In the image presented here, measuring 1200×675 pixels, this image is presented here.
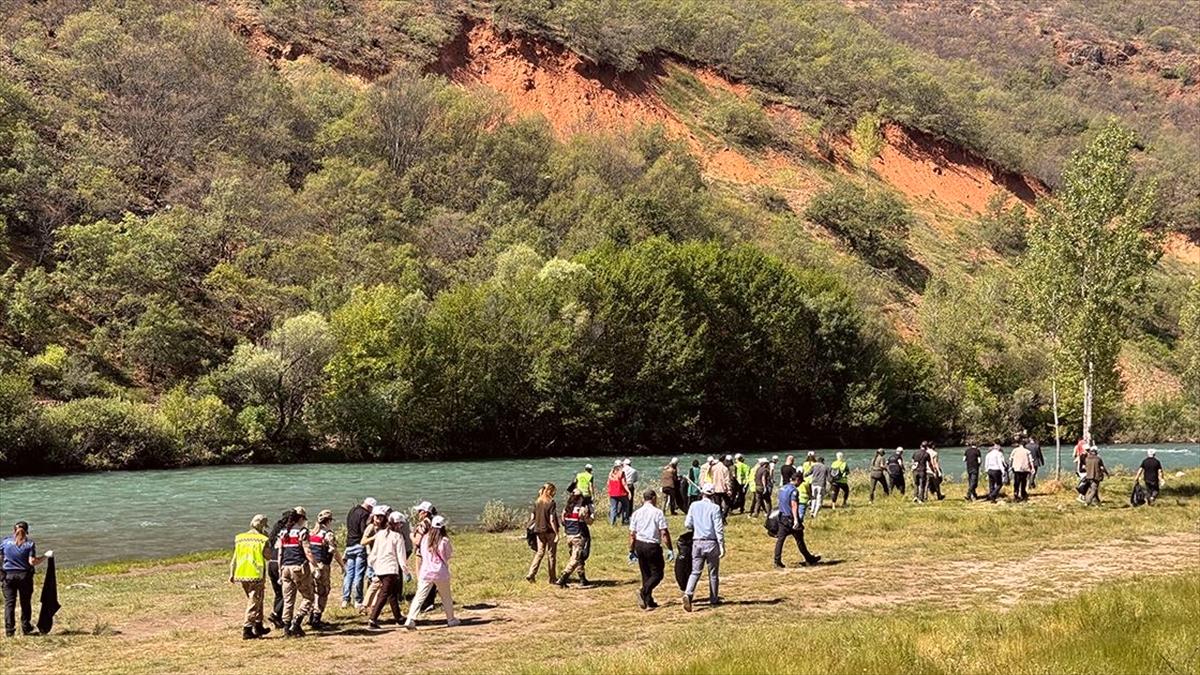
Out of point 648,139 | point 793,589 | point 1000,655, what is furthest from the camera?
point 648,139

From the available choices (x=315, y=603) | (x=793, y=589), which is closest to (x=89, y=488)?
(x=315, y=603)

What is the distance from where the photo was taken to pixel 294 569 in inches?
625

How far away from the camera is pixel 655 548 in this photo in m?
17.1

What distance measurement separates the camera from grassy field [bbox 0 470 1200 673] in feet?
38.0

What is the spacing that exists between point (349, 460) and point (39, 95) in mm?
42107

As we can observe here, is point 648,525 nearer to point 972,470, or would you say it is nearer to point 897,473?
point 972,470

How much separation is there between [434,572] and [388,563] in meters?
0.77

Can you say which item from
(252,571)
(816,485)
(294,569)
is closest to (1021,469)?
(816,485)

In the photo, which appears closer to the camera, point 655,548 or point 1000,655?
point 1000,655

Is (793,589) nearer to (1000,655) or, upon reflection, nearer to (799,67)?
(1000,655)

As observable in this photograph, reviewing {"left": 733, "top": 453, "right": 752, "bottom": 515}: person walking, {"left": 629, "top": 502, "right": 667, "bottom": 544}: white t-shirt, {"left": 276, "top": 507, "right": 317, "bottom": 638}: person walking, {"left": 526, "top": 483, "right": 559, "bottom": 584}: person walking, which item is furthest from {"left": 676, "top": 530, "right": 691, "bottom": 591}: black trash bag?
{"left": 733, "top": 453, "right": 752, "bottom": 515}: person walking

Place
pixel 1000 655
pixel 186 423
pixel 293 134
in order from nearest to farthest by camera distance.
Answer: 1. pixel 1000 655
2. pixel 186 423
3. pixel 293 134

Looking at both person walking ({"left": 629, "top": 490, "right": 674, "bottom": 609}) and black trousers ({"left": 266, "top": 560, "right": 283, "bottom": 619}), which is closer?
black trousers ({"left": 266, "top": 560, "right": 283, "bottom": 619})

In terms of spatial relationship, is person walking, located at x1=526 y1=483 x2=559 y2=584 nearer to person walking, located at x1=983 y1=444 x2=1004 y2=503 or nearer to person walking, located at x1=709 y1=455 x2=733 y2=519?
person walking, located at x1=709 y1=455 x2=733 y2=519
